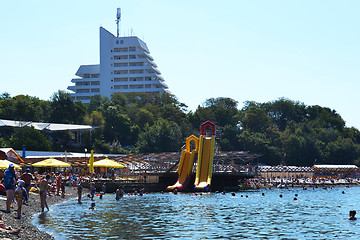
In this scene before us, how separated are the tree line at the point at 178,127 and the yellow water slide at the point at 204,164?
28.9m

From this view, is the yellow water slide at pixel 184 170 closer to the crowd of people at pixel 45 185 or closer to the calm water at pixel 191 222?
the crowd of people at pixel 45 185

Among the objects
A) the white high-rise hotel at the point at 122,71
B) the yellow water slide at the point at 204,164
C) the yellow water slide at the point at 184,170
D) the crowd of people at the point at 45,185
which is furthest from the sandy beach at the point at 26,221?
the white high-rise hotel at the point at 122,71

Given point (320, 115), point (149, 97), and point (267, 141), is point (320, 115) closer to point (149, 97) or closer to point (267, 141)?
point (267, 141)

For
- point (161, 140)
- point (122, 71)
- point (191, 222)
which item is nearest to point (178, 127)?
point (161, 140)

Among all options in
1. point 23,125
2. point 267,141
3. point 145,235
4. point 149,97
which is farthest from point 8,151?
point 149,97

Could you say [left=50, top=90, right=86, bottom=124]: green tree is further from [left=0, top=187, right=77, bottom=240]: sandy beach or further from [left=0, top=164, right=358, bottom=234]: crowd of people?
[left=0, top=187, right=77, bottom=240]: sandy beach

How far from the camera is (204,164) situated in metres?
50.7

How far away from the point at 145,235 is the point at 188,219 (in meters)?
6.76

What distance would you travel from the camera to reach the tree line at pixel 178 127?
282 feet

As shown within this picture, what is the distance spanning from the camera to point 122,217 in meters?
28.4

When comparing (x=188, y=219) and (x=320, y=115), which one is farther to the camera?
(x=320, y=115)

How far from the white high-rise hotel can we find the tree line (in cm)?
1866

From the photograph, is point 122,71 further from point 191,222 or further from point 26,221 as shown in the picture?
point 26,221

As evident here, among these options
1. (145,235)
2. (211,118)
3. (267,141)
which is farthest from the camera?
(211,118)
